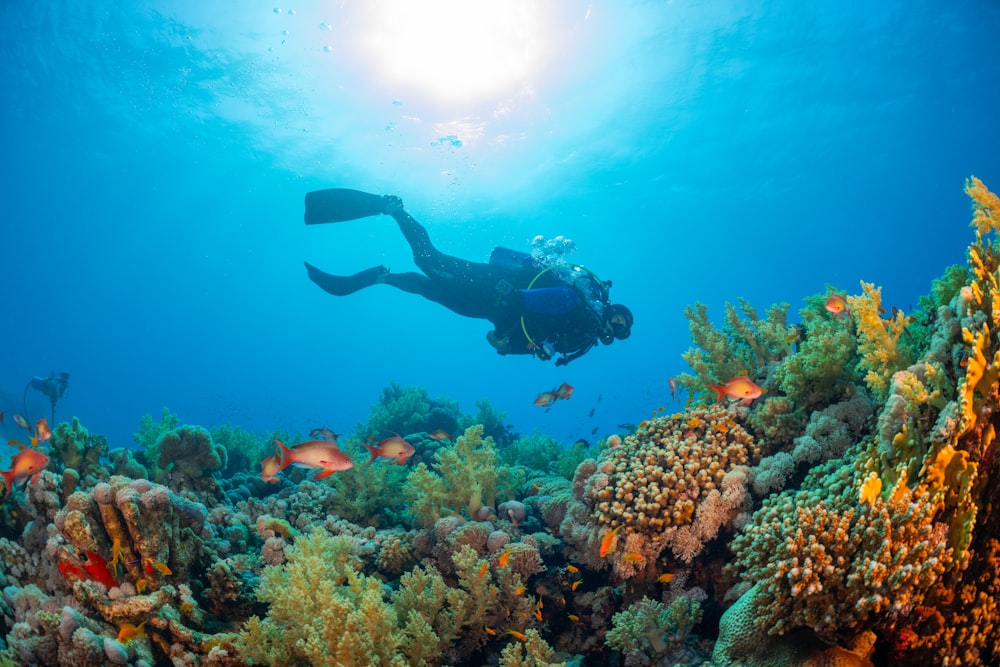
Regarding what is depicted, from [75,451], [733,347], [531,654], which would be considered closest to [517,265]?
[733,347]

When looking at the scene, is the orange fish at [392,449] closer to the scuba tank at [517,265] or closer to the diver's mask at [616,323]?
the diver's mask at [616,323]

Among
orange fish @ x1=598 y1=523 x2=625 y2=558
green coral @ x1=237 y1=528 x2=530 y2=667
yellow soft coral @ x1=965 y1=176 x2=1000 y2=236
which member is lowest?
green coral @ x1=237 y1=528 x2=530 y2=667

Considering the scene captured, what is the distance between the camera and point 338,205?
12562 millimetres

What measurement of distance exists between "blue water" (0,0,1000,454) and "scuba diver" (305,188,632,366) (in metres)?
4.22

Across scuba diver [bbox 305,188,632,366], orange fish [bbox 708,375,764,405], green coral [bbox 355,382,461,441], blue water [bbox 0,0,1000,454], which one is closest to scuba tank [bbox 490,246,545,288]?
scuba diver [bbox 305,188,632,366]

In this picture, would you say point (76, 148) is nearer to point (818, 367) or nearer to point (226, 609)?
point (226, 609)

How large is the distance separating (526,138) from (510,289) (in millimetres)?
22289

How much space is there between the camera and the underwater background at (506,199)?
3.92 m

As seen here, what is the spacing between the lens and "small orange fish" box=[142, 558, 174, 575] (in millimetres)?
3811

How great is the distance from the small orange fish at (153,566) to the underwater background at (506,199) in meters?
0.03

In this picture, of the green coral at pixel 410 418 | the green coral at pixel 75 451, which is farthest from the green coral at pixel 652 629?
the green coral at pixel 410 418

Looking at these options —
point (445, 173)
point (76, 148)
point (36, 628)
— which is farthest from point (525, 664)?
point (76, 148)

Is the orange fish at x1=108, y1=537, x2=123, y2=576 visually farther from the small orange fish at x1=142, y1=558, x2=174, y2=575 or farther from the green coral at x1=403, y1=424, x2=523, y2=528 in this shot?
the green coral at x1=403, y1=424, x2=523, y2=528

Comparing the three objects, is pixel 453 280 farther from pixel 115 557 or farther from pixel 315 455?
pixel 115 557
